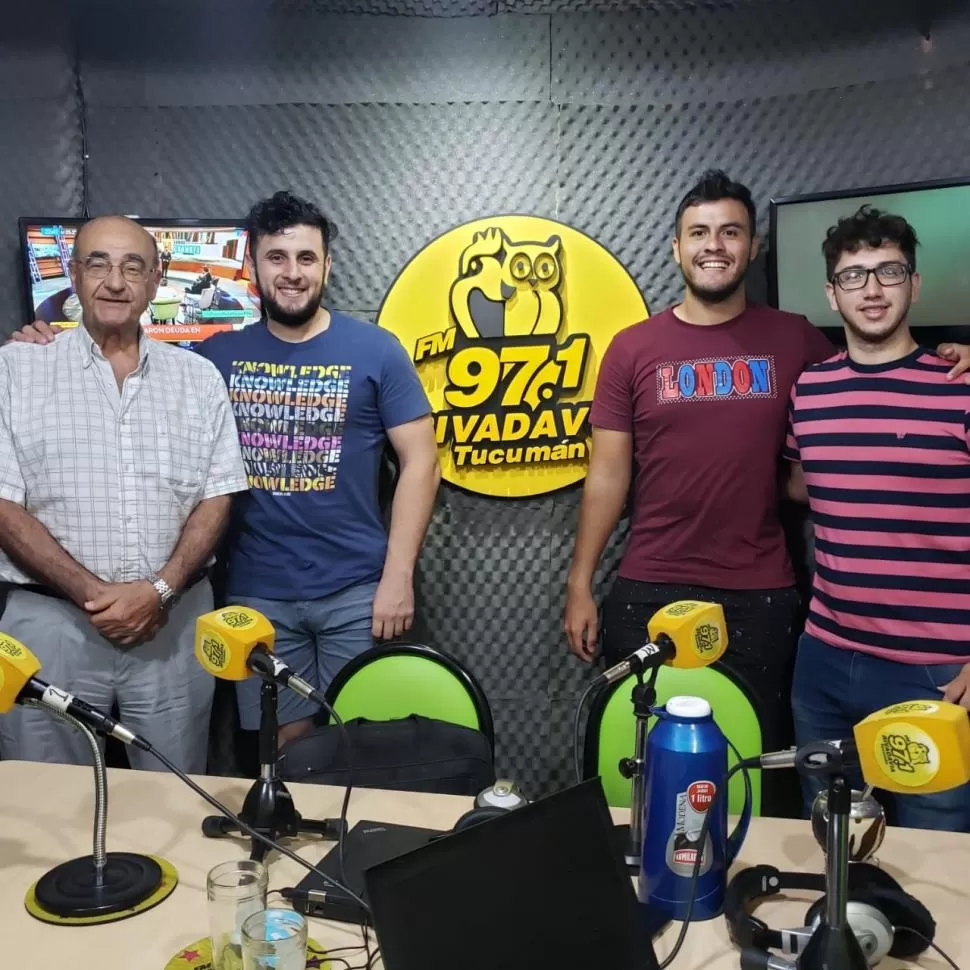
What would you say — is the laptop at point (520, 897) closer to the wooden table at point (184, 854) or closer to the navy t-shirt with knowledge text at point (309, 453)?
the wooden table at point (184, 854)

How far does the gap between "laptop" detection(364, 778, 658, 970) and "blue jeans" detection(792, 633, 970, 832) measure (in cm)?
115

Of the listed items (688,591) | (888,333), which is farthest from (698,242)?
(688,591)

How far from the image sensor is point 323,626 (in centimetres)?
281

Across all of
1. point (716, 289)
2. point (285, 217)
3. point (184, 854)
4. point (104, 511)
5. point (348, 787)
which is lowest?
point (184, 854)

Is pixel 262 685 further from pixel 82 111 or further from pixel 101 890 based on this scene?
pixel 82 111

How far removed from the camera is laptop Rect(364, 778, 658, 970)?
1065mm

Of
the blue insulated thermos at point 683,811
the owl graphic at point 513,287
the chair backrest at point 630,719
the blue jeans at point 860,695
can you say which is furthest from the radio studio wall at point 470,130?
the blue insulated thermos at point 683,811

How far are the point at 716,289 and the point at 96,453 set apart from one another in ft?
6.01

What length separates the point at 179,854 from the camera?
1.57 m

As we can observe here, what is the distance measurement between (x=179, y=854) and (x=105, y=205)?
241 centimetres

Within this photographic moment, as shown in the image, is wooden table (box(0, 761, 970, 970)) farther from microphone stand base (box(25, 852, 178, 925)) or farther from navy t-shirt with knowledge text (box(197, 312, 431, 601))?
navy t-shirt with knowledge text (box(197, 312, 431, 601))

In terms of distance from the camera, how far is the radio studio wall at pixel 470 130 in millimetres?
3014

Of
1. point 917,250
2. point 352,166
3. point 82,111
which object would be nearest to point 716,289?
point 917,250

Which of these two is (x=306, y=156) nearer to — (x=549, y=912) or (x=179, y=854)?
(x=179, y=854)
